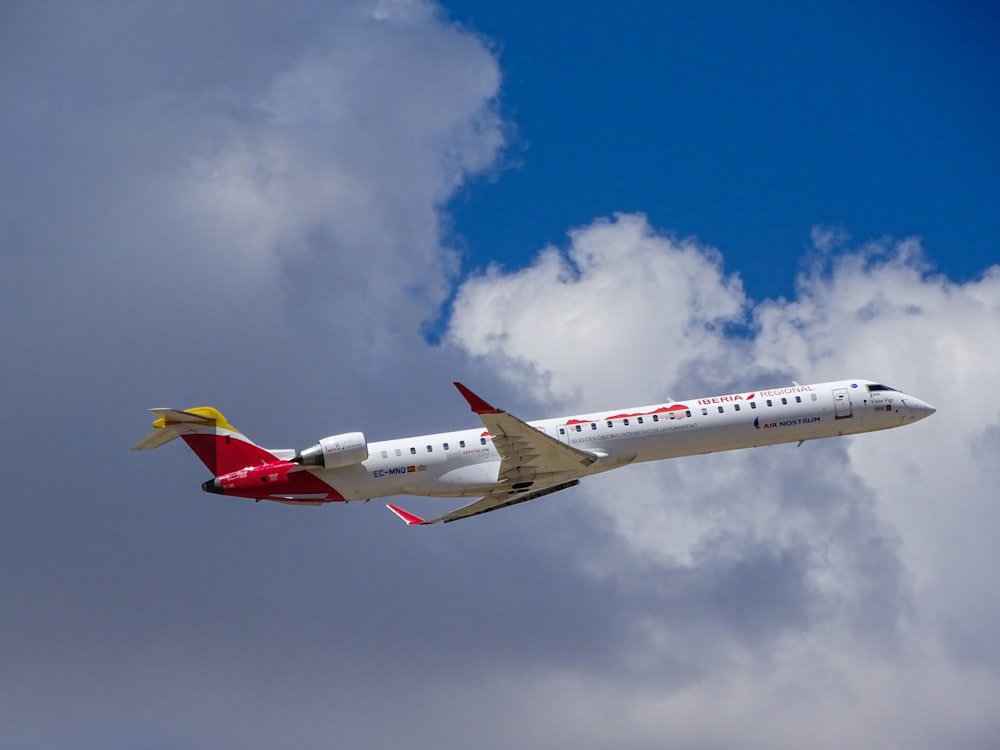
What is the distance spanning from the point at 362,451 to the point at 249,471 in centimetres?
527

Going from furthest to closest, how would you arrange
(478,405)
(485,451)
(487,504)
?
(487,504)
(485,451)
(478,405)

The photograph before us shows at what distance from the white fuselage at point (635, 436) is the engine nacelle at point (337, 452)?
0.67 meters

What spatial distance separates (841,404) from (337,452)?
23337 mm

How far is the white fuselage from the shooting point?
53.4 metres

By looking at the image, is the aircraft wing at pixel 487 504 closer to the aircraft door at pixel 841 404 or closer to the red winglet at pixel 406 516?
the red winglet at pixel 406 516

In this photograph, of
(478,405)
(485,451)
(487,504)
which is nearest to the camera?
(478,405)

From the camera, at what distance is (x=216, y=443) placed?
54375mm

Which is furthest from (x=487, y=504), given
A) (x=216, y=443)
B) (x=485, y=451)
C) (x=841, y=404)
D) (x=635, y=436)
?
(x=841, y=404)

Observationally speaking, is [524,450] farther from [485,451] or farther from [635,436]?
[635,436]

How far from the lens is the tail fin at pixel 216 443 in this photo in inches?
2127

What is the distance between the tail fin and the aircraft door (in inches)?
1006

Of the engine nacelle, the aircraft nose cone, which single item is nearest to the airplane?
the engine nacelle

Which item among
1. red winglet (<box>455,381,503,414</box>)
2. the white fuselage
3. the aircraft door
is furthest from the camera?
the aircraft door

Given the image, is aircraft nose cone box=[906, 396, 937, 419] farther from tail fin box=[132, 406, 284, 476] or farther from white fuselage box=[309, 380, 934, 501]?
tail fin box=[132, 406, 284, 476]
